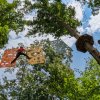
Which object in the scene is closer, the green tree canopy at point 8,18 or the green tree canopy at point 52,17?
the green tree canopy at point 8,18

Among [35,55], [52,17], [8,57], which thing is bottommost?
[35,55]

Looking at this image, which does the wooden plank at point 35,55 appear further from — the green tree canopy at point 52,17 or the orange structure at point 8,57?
the green tree canopy at point 52,17

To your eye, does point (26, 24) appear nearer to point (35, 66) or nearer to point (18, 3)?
point (18, 3)

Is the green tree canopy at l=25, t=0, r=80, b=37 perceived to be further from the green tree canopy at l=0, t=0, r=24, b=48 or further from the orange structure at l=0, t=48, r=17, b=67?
the orange structure at l=0, t=48, r=17, b=67

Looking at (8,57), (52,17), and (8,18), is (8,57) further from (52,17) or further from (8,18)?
(52,17)

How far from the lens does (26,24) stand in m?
26.2

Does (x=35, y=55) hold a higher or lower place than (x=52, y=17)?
lower

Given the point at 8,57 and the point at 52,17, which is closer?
the point at 8,57

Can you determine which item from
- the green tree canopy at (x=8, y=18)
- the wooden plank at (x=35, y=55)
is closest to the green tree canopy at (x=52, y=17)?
the green tree canopy at (x=8, y=18)

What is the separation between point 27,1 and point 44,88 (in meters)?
14.8

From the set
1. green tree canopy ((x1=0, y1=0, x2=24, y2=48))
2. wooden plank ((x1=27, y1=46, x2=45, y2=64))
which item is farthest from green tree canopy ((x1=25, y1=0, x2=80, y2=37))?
wooden plank ((x1=27, y1=46, x2=45, y2=64))

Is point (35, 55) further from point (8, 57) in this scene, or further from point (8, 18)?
point (8, 18)

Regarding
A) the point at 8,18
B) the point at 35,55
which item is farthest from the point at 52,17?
the point at 35,55

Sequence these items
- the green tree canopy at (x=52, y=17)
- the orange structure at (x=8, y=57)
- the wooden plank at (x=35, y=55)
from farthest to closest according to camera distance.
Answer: the green tree canopy at (x=52, y=17), the orange structure at (x=8, y=57), the wooden plank at (x=35, y=55)
